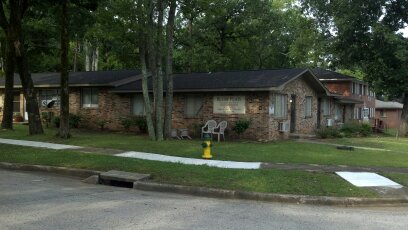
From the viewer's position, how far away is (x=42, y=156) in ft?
45.1

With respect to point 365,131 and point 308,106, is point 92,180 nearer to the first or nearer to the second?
point 308,106

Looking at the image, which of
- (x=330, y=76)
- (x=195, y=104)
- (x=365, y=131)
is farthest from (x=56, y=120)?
(x=330, y=76)

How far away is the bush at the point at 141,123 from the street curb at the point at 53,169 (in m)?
11.2

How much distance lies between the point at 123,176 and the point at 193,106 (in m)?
12.8

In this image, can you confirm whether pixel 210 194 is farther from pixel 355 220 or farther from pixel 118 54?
pixel 118 54

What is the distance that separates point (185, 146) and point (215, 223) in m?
9.86

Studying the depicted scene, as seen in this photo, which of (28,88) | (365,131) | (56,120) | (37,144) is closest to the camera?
(37,144)

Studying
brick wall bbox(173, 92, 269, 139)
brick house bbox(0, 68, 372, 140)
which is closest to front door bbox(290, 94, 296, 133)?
brick house bbox(0, 68, 372, 140)

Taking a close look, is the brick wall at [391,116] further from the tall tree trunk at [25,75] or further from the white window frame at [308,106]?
the tall tree trunk at [25,75]

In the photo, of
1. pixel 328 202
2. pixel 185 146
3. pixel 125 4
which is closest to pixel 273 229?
pixel 328 202

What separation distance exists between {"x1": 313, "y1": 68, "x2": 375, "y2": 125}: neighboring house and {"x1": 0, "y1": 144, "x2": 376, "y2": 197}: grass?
78.6ft

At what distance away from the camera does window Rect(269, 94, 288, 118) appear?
858 inches

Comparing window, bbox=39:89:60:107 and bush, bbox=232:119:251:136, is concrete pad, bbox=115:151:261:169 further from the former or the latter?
window, bbox=39:89:60:107

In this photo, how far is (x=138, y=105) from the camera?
25.5m
